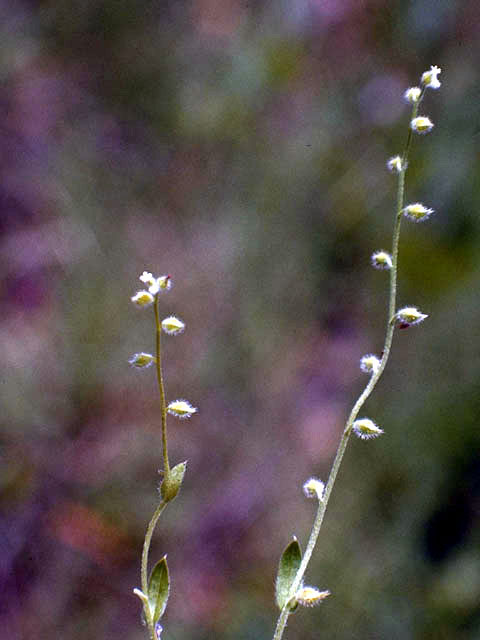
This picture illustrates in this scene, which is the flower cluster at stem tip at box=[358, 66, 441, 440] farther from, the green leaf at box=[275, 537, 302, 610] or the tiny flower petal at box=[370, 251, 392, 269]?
the green leaf at box=[275, 537, 302, 610]

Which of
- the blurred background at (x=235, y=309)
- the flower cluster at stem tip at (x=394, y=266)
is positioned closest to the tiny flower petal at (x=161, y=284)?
the flower cluster at stem tip at (x=394, y=266)

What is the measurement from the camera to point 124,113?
19.7 feet

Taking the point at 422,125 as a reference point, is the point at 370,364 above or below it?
below

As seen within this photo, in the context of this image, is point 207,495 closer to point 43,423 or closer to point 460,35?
point 43,423

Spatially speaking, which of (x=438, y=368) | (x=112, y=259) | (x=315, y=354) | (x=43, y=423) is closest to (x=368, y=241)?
(x=315, y=354)

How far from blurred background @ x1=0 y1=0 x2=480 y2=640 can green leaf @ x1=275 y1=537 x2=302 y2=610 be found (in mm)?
2229

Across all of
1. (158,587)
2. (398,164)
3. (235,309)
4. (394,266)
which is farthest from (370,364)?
(235,309)

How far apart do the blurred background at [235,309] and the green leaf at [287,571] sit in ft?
7.31

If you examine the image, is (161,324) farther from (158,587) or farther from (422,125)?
(422,125)

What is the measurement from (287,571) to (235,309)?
360 cm

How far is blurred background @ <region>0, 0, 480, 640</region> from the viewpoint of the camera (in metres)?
3.80

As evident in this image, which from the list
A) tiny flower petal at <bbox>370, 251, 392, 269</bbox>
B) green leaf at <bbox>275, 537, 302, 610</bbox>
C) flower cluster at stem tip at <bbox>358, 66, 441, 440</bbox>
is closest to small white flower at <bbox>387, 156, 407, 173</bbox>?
flower cluster at stem tip at <bbox>358, 66, 441, 440</bbox>

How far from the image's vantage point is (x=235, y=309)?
16.0 ft

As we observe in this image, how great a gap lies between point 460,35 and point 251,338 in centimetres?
246
